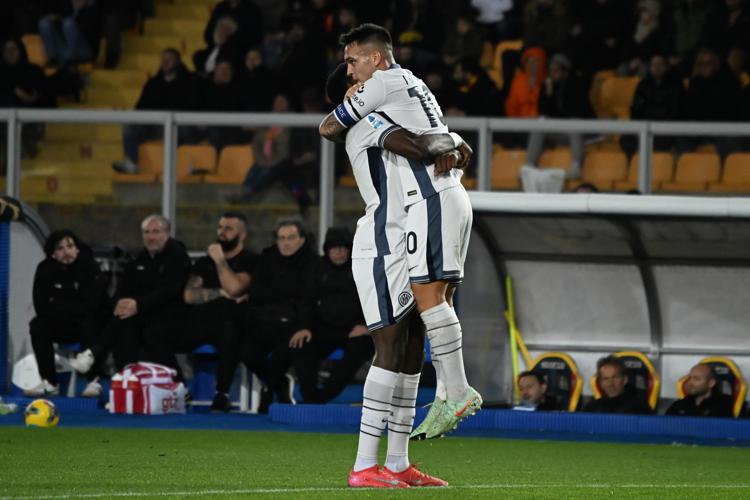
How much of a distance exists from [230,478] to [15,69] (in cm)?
1127

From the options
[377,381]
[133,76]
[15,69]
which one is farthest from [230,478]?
[133,76]

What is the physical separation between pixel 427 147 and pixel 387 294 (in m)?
0.67

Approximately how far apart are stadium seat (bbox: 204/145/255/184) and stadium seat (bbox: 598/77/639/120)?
447 centimetres

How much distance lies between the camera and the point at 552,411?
11.4 metres

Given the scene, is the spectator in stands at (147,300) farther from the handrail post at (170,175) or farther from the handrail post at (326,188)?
the handrail post at (326,188)

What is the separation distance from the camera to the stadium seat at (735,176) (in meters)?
13.0

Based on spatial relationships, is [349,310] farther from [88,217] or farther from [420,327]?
[420,327]

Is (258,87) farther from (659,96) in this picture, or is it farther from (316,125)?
(659,96)

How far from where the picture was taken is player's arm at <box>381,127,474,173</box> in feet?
21.3

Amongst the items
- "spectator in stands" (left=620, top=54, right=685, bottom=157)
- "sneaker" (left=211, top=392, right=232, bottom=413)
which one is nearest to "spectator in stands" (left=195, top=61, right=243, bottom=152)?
"spectator in stands" (left=620, top=54, right=685, bottom=157)

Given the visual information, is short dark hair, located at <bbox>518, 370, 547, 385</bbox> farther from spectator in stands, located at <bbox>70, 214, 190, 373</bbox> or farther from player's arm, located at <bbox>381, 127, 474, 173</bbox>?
player's arm, located at <bbox>381, 127, 474, 173</bbox>

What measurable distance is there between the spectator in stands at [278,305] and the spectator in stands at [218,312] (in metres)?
0.14

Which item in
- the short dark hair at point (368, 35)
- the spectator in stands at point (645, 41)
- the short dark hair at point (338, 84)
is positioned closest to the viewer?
the short dark hair at point (368, 35)

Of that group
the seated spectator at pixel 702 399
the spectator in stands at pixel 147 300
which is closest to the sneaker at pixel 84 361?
the spectator in stands at pixel 147 300
